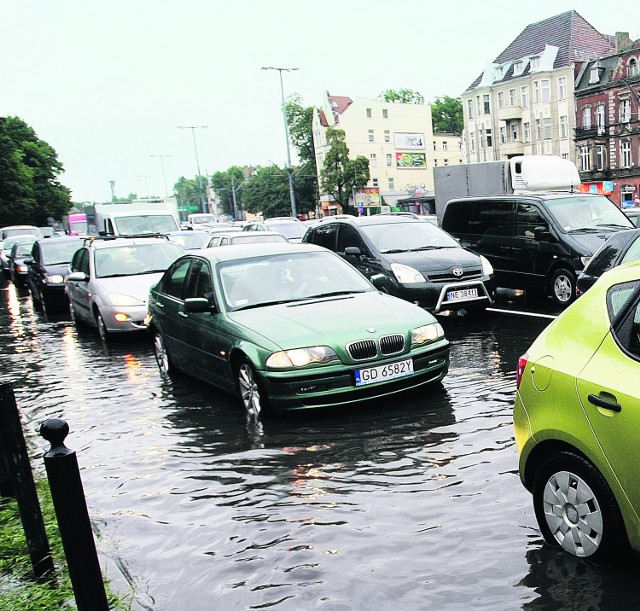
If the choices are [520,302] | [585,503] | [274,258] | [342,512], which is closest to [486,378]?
[274,258]

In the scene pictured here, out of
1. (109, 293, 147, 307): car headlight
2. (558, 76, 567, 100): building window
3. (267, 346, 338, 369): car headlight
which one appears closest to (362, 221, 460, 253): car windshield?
(109, 293, 147, 307): car headlight

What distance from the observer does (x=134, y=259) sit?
13.9m

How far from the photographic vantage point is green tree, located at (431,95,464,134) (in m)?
117

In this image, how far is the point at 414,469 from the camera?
5.55 metres

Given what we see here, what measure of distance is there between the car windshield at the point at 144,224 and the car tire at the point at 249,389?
17.8 m

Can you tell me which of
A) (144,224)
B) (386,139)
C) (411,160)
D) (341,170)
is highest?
(386,139)

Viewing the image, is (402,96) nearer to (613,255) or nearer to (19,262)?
(19,262)

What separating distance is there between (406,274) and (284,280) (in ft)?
13.7

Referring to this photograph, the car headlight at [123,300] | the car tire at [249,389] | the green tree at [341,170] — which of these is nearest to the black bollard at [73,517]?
the car tire at [249,389]

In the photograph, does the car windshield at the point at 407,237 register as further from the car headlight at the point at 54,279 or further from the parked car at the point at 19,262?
the parked car at the point at 19,262

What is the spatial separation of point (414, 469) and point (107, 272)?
921 centimetres

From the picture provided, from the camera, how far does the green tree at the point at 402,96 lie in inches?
4587

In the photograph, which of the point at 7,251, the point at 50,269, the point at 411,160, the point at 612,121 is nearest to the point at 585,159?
the point at 612,121

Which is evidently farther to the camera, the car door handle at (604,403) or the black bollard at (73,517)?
the car door handle at (604,403)
